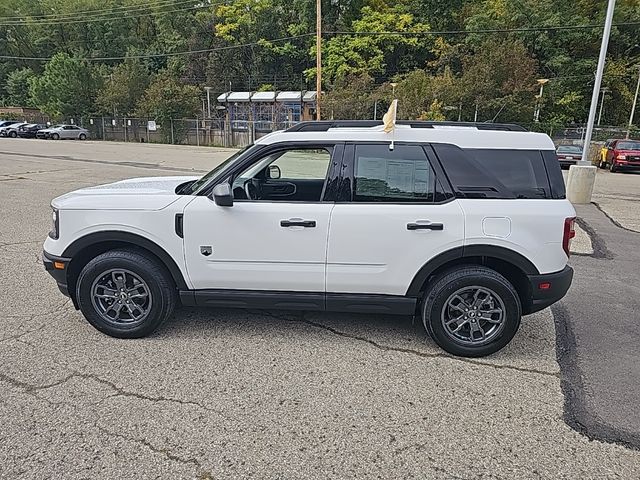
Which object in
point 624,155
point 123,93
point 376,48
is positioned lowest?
point 624,155

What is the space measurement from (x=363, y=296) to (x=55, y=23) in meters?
86.4

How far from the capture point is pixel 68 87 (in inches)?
1953

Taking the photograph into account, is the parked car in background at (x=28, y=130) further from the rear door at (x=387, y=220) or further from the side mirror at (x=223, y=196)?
the rear door at (x=387, y=220)

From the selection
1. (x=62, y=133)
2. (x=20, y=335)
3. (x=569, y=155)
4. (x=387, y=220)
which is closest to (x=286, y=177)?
(x=387, y=220)

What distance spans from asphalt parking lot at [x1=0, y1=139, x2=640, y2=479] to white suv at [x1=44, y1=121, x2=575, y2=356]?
0.36 metres

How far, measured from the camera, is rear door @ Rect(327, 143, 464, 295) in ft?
12.0

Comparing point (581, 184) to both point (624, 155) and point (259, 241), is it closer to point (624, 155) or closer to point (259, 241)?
point (259, 241)

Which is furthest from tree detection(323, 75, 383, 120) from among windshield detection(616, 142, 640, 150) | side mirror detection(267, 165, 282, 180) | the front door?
the front door

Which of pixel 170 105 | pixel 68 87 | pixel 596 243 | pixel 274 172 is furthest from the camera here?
pixel 68 87

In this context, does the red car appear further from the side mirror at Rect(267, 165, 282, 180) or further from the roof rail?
the side mirror at Rect(267, 165, 282, 180)

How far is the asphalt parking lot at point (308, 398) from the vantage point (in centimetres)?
258

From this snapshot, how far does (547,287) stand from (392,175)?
1502mm

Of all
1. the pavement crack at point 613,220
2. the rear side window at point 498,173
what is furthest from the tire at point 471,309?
the pavement crack at point 613,220

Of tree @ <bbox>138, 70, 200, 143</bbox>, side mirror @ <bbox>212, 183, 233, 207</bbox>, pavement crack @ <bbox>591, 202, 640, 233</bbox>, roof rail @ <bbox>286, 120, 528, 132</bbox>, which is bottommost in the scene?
pavement crack @ <bbox>591, 202, 640, 233</bbox>
